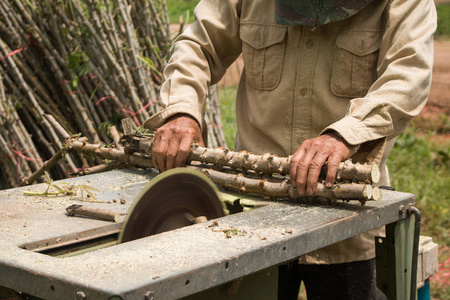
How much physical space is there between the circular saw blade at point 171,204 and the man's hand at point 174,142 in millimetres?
415

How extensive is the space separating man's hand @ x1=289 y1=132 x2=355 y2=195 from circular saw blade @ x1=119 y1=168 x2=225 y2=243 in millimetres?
295

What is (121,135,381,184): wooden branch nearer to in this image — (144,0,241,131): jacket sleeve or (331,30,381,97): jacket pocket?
(144,0,241,131): jacket sleeve

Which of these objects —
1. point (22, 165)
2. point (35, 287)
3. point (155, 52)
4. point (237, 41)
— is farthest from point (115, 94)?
point (35, 287)

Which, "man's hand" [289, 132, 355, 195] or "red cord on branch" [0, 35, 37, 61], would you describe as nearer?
"man's hand" [289, 132, 355, 195]

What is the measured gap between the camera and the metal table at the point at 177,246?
1.72 meters

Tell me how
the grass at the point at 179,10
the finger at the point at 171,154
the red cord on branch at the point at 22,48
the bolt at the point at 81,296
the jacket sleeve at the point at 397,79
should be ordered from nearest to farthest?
the bolt at the point at 81,296
the jacket sleeve at the point at 397,79
the finger at the point at 171,154
the red cord on branch at the point at 22,48
the grass at the point at 179,10

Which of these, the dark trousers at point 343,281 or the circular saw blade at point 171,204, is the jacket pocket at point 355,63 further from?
the circular saw blade at point 171,204

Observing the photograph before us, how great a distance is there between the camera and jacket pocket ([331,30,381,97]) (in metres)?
2.83

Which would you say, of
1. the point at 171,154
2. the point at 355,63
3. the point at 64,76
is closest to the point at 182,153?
the point at 171,154

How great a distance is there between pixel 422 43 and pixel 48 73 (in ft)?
9.96

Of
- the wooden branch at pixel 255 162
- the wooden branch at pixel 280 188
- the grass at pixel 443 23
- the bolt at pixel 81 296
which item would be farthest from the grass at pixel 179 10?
the grass at pixel 443 23

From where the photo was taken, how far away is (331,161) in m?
2.40

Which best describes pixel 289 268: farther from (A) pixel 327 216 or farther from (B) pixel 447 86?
(B) pixel 447 86

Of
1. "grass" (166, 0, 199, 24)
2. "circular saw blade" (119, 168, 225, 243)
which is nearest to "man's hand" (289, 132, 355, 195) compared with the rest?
"circular saw blade" (119, 168, 225, 243)
